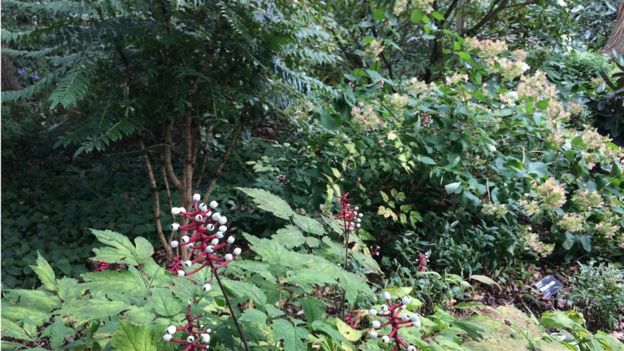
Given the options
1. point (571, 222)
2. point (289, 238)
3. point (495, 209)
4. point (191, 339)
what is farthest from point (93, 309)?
point (571, 222)

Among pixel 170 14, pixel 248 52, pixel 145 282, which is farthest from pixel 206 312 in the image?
pixel 170 14

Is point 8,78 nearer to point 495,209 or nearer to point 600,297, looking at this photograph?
point 495,209

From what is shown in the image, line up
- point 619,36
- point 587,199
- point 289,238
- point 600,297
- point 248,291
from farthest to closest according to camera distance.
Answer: point 619,36, point 587,199, point 600,297, point 289,238, point 248,291

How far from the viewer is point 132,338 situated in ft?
2.70

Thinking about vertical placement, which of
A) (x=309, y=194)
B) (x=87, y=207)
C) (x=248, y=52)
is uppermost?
(x=248, y=52)

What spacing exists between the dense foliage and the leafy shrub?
0.04 feet

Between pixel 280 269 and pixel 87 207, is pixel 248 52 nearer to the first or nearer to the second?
pixel 280 269

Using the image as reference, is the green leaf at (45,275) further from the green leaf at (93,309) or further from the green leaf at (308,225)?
the green leaf at (308,225)

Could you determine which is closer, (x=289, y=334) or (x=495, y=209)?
(x=289, y=334)

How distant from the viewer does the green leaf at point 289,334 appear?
84cm

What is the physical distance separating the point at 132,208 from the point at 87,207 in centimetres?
34

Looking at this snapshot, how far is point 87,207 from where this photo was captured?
345cm

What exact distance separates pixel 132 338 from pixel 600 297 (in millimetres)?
2580

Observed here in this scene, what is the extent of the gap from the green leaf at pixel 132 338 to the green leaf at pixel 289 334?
21cm
